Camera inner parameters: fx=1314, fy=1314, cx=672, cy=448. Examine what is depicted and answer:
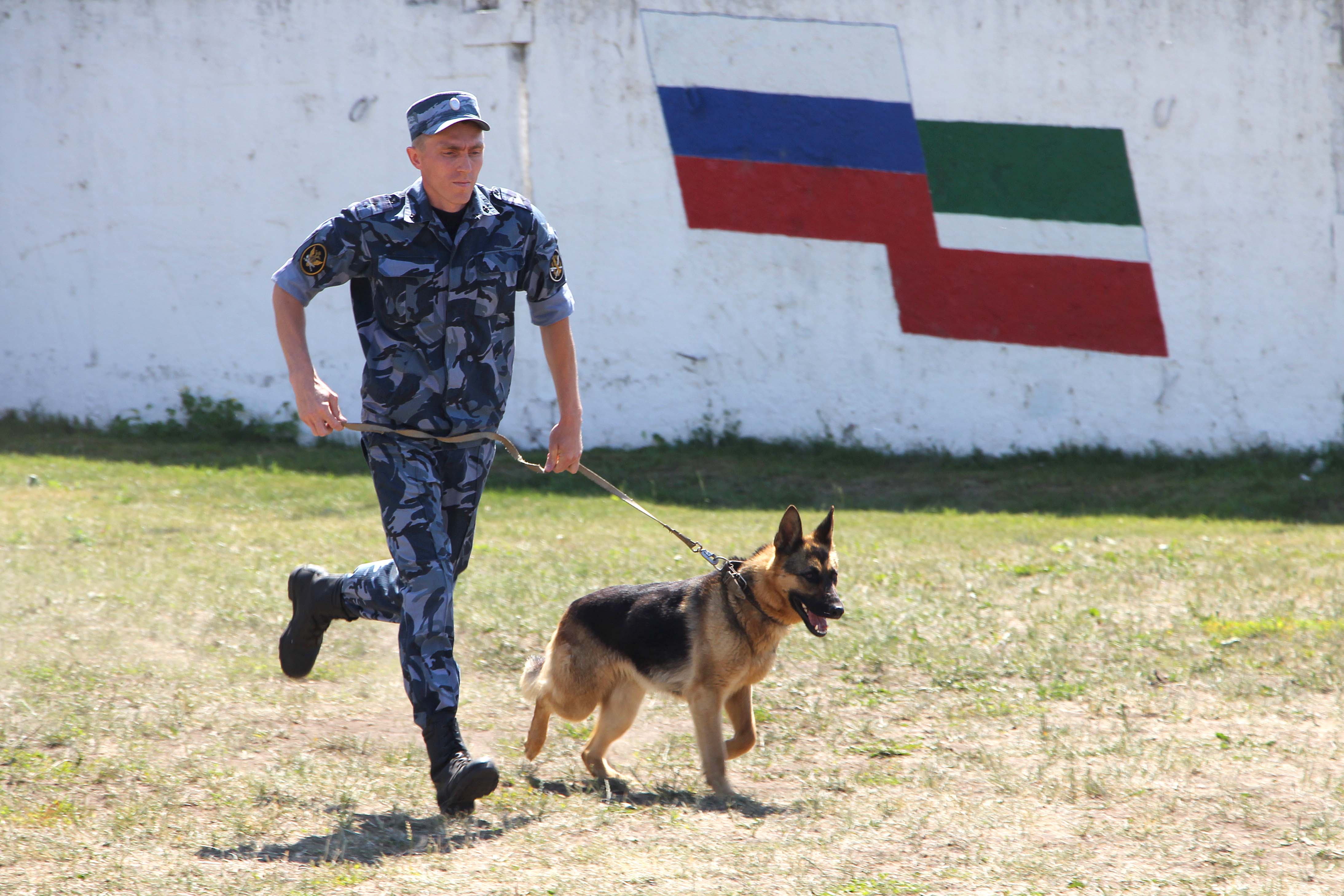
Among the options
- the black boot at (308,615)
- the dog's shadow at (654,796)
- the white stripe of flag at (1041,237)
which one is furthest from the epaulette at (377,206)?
the white stripe of flag at (1041,237)

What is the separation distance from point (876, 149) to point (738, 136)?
4.28ft

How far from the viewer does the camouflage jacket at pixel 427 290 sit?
4.14 meters

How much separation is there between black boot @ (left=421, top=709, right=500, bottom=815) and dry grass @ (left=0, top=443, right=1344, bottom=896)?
0.11m

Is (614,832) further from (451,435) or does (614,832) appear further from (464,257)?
(464,257)

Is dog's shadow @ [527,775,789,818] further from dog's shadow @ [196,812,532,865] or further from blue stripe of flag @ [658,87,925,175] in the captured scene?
blue stripe of flag @ [658,87,925,175]

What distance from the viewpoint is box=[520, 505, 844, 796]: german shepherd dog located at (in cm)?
460

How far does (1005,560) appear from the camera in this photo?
27.4ft

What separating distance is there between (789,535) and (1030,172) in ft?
27.8

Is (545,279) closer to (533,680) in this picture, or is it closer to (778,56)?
(533,680)

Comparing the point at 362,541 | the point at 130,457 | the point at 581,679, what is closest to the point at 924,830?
the point at 581,679

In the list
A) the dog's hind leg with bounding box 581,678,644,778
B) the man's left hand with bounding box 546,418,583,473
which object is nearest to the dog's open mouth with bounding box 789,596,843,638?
the dog's hind leg with bounding box 581,678,644,778

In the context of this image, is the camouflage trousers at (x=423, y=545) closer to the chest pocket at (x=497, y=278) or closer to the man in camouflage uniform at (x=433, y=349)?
the man in camouflage uniform at (x=433, y=349)

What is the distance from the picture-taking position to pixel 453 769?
159 inches

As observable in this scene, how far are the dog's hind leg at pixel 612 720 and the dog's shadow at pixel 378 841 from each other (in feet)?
1.99
